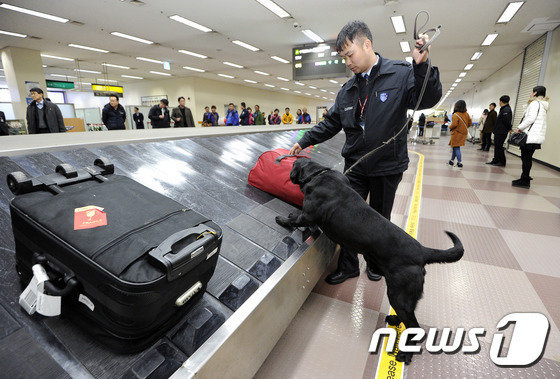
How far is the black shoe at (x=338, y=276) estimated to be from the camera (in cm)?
226

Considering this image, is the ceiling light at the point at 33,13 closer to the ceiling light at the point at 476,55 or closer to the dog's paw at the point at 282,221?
the dog's paw at the point at 282,221

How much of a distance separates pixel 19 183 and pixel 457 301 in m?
2.72

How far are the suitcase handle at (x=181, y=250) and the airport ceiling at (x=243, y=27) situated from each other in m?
7.70

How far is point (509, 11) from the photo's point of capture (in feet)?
23.9

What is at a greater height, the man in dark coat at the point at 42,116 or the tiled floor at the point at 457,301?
the man in dark coat at the point at 42,116

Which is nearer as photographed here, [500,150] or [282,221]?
[282,221]

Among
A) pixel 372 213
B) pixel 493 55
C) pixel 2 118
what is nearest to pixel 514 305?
pixel 372 213

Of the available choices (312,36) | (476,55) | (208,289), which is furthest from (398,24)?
(208,289)

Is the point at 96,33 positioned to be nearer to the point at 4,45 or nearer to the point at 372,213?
the point at 4,45

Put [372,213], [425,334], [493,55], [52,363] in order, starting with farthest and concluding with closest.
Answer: [493,55] < [425,334] < [372,213] < [52,363]

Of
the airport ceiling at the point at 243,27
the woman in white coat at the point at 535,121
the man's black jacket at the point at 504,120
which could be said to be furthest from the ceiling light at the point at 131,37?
the man's black jacket at the point at 504,120

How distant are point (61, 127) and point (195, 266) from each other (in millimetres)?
6235

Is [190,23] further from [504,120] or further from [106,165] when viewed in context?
[504,120]

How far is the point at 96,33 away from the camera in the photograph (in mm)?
9219
